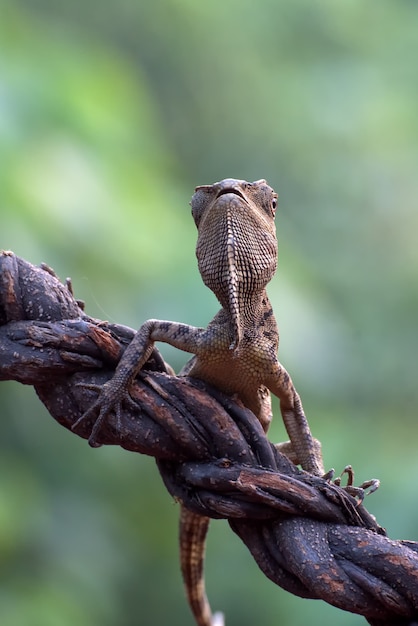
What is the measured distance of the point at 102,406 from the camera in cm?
105

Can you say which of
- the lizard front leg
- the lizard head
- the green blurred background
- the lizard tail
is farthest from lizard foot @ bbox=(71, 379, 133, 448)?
the green blurred background

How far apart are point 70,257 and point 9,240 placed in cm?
27

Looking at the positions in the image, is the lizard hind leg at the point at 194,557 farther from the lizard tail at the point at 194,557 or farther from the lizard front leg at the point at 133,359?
the lizard front leg at the point at 133,359

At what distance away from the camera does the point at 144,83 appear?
11.7ft

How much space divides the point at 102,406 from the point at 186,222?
2.37 metres

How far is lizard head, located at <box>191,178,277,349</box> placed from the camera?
121cm

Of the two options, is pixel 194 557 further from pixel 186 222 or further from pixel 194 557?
pixel 186 222

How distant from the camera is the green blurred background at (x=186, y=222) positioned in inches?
113

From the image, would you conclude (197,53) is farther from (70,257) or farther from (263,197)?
(263,197)

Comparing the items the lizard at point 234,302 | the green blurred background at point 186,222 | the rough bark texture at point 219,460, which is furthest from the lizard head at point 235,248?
the green blurred background at point 186,222

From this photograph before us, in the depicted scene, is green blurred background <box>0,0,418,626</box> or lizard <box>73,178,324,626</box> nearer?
lizard <box>73,178,324,626</box>

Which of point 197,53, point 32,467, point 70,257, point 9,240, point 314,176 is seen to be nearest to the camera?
point 9,240

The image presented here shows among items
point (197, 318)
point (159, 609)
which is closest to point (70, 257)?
point (197, 318)

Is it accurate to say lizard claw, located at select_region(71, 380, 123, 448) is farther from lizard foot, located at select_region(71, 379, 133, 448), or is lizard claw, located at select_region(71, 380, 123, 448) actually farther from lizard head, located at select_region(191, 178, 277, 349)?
lizard head, located at select_region(191, 178, 277, 349)
